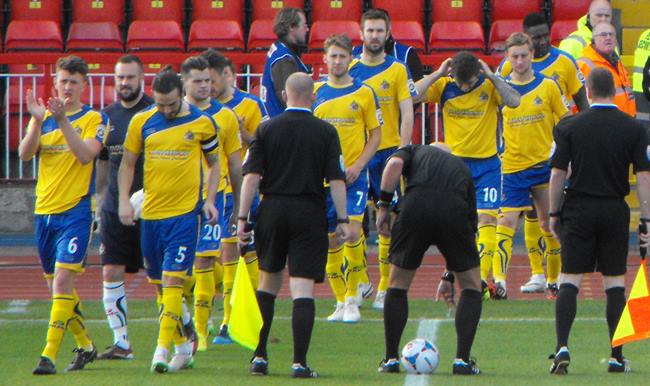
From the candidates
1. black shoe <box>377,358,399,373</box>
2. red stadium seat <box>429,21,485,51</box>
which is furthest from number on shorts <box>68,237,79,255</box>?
red stadium seat <box>429,21,485,51</box>

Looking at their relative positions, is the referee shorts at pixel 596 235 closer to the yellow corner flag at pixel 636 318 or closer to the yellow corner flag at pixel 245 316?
the yellow corner flag at pixel 636 318

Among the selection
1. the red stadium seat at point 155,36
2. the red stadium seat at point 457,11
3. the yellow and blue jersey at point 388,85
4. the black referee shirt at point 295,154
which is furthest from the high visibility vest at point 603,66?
the red stadium seat at point 155,36

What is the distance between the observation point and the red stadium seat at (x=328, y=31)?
19.4 metres

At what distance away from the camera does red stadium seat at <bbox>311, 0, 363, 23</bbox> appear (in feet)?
67.1

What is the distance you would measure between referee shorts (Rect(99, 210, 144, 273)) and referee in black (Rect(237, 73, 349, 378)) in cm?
109

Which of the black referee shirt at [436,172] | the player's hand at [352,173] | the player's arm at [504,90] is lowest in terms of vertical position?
the player's hand at [352,173]

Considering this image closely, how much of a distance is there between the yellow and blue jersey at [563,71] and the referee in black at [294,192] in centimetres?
442

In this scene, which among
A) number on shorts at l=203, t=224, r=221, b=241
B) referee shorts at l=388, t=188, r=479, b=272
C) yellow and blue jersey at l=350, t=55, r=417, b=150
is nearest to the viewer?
referee shorts at l=388, t=188, r=479, b=272

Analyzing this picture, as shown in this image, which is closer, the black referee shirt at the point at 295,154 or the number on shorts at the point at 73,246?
the black referee shirt at the point at 295,154

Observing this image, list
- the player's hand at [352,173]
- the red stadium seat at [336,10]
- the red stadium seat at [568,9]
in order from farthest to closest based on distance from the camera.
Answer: the red stadium seat at [568,9] → the red stadium seat at [336,10] → the player's hand at [352,173]

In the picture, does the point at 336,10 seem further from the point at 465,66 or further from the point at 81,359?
the point at 81,359

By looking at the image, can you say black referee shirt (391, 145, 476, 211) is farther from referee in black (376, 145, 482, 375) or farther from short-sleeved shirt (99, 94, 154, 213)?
short-sleeved shirt (99, 94, 154, 213)

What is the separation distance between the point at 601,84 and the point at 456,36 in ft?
33.8

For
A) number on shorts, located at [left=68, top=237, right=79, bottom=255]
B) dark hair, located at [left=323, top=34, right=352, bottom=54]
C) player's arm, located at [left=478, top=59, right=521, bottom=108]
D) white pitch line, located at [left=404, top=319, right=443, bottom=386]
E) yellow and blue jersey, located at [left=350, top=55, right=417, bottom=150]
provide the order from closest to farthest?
number on shorts, located at [left=68, top=237, right=79, bottom=255]
white pitch line, located at [left=404, top=319, right=443, bottom=386]
dark hair, located at [left=323, top=34, right=352, bottom=54]
yellow and blue jersey, located at [left=350, top=55, right=417, bottom=150]
player's arm, located at [left=478, top=59, right=521, bottom=108]
